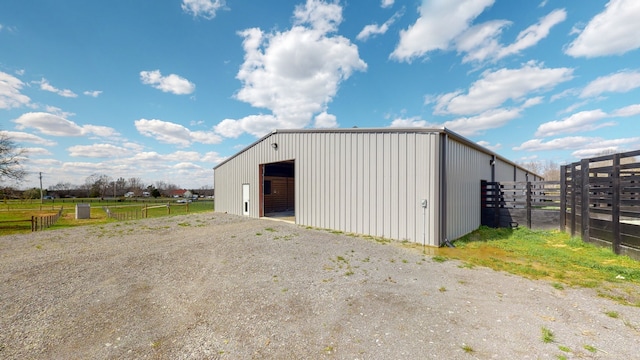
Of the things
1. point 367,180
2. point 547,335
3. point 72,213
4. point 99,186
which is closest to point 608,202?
point 547,335

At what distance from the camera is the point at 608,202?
20.8 feet

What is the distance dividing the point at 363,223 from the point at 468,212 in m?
4.08

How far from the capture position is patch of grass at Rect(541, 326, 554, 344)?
275 centimetres

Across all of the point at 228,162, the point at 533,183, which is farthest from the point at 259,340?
the point at 228,162

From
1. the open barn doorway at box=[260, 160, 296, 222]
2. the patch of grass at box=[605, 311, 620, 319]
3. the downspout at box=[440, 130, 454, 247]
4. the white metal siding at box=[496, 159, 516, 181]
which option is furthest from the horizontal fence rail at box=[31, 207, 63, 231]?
the white metal siding at box=[496, 159, 516, 181]

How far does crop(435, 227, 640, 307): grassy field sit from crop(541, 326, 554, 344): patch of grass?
183 centimetres

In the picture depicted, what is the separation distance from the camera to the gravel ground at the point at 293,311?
106 inches

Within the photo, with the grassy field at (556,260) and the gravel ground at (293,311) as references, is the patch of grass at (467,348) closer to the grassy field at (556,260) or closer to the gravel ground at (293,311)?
the gravel ground at (293,311)

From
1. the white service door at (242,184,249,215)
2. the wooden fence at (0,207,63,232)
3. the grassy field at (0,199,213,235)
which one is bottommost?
the grassy field at (0,199,213,235)

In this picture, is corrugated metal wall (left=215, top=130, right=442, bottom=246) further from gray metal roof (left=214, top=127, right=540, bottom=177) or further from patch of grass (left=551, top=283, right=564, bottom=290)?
patch of grass (left=551, top=283, right=564, bottom=290)

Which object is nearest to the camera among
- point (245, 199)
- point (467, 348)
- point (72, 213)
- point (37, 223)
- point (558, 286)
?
point (467, 348)

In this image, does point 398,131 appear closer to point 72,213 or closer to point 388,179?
point 388,179

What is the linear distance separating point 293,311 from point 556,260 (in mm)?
6222

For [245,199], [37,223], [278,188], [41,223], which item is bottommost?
[37,223]
